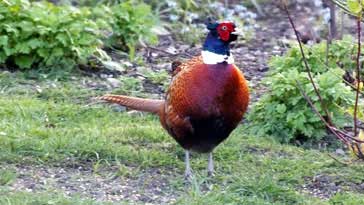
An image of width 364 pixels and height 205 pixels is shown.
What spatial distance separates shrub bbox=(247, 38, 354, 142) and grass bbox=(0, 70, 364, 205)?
0.38ft

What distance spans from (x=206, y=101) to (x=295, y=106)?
1092 millimetres

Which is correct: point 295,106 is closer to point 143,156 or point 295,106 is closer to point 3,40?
point 143,156

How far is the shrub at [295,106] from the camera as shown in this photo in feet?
20.0

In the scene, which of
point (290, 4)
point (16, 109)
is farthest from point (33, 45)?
point (290, 4)

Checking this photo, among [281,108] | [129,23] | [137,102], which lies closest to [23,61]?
[129,23]

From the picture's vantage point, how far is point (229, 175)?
557cm

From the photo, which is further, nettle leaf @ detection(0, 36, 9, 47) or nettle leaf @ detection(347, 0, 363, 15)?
nettle leaf @ detection(0, 36, 9, 47)

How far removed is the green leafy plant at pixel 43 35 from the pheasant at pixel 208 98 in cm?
175

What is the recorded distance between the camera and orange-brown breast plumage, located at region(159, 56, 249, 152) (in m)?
5.27

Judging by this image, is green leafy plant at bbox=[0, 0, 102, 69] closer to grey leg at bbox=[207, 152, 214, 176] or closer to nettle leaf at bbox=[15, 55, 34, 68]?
nettle leaf at bbox=[15, 55, 34, 68]

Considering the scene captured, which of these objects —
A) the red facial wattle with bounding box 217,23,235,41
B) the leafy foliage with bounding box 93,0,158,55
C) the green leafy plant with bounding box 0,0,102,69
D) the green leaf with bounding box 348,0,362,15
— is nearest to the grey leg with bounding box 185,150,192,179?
the red facial wattle with bounding box 217,23,235,41

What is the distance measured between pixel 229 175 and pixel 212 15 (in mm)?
3653

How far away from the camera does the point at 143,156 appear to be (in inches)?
226

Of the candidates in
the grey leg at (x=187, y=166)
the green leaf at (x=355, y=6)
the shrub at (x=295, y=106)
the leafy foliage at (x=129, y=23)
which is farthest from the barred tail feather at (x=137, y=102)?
the green leaf at (x=355, y=6)
